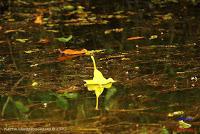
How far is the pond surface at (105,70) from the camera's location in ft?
7.22

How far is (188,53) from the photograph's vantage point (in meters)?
3.28

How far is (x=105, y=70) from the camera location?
9.82 ft

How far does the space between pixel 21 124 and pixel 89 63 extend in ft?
3.51

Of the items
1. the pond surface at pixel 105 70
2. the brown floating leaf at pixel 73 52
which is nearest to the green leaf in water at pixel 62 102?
the pond surface at pixel 105 70

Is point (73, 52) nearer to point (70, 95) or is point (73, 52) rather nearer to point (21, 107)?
point (70, 95)

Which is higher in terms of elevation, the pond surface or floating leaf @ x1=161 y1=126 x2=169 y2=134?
the pond surface

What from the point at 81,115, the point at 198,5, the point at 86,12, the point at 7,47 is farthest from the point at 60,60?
the point at 198,5

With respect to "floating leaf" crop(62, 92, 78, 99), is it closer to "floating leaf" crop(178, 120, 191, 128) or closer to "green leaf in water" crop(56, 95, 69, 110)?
"green leaf in water" crop(56, 95, 69, 110)

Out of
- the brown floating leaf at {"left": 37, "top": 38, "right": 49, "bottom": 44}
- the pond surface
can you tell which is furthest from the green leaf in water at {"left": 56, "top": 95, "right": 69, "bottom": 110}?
the brown floating leaf at {"left": 37, "top": 38, "right": 49, "bottom": 44}

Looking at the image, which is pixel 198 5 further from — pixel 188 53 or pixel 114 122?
pixel 114 122

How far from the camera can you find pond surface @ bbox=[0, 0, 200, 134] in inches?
86.7

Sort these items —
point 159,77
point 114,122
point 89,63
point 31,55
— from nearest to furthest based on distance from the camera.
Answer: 1. point 114,122
2. point 159,77
3. point 89,63
4. point 31,55

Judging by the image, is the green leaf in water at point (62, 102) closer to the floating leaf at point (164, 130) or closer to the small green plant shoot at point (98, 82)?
the small green plant shoot at point (98, 82)

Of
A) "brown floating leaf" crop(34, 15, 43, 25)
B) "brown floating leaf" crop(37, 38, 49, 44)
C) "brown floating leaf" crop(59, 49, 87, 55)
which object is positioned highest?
"brown floating leaf" crop(34, 15, 43, 25)
